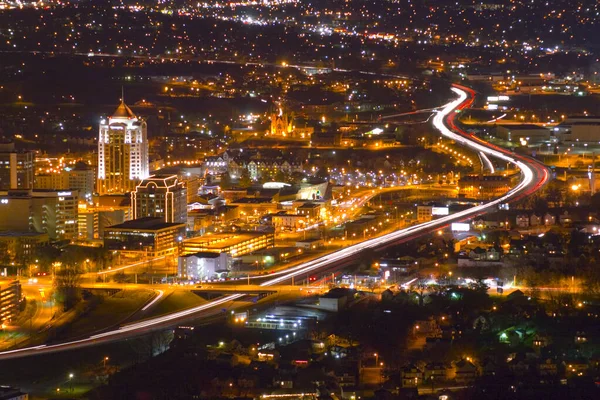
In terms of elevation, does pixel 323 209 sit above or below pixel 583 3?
below

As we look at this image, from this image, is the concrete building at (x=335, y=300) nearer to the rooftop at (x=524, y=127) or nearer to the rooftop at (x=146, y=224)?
the rooftop at (x=146, y=224)

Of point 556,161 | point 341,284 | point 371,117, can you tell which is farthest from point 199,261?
point 371,117

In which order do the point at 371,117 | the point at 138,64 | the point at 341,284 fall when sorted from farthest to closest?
the point at 138,64 → the point at 371,117 → the point at 341,284

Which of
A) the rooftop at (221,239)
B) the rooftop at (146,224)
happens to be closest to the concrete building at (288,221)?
the rooftop at (221,239)

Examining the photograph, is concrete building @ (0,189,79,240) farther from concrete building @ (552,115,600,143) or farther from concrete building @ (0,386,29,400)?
concrete building @ (552,115,600,143)

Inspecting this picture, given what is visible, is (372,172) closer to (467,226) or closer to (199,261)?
(467,226)

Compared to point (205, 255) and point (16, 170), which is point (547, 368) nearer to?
point (205, 255)
